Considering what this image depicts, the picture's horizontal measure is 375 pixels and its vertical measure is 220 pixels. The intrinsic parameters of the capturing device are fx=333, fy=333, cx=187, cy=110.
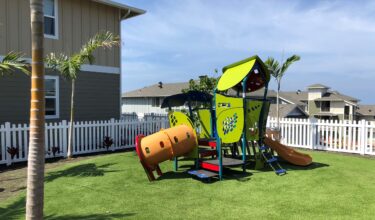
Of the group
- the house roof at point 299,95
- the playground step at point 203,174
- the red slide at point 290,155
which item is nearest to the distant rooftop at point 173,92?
the house roof at point 299,95

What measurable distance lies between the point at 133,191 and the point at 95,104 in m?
8.41

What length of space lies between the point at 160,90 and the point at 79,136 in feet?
103

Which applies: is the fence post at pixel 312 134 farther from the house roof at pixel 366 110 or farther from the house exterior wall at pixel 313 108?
the house roof at pixel 366 110

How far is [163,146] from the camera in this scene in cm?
779

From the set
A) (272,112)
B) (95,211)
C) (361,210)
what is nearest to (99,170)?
(95,211)

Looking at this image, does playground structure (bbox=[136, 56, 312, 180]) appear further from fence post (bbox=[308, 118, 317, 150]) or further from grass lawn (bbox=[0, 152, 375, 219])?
fence post (bbox=[308, 118, 317, 150])

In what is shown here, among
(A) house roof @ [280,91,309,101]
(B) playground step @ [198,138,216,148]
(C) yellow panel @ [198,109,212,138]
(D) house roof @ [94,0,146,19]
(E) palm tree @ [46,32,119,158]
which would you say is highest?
(D) house roof @ [94,0,146,19]

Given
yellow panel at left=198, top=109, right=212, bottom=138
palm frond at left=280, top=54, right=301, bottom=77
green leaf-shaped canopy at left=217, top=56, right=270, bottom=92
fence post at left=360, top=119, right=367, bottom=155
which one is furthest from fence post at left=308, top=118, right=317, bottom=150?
yellow panel at left=198, top=109, right=212, bottom=138

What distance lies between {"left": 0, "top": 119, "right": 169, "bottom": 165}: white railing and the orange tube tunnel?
4706 millimetres

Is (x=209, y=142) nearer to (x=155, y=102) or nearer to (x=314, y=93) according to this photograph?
(x=155, y=102)

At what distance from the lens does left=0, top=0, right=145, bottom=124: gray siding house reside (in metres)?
11.7

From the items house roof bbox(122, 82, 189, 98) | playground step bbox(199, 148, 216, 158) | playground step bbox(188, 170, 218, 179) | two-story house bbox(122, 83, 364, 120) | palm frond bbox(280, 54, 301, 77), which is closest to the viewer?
playground step bbox(188, 170, 218, 179)

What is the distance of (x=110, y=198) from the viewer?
6445 millimetres

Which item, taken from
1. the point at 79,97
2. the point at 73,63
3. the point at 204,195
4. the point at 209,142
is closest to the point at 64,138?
the point at 73,63
